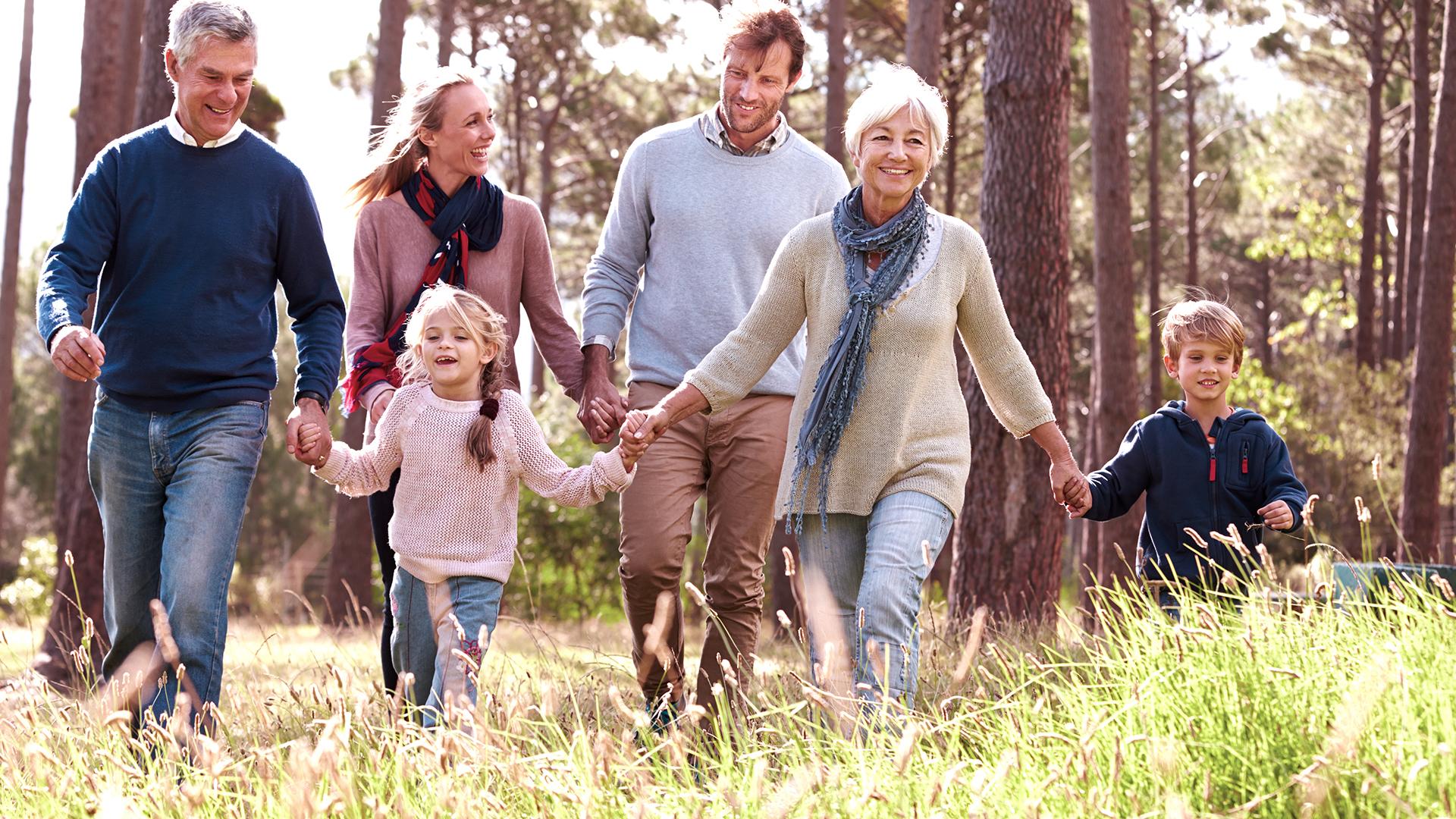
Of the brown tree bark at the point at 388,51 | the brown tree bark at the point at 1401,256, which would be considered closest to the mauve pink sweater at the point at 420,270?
the brown tree bark at the point at 388,51

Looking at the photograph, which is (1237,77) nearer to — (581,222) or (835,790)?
(581,222)

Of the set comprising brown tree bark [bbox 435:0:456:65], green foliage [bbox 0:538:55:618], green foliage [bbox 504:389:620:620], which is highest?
brown tree bark [bbox 435:0:456:65]

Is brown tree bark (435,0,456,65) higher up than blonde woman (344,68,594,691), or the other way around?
brown tree bark (435,0,456,65)

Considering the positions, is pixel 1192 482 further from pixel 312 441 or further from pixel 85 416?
pixel 85 416

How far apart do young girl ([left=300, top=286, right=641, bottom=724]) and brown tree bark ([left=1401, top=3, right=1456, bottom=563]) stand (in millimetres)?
9477

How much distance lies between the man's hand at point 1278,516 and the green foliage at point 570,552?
13.6 meters

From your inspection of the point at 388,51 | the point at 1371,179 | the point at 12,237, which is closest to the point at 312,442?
the point at 388,51

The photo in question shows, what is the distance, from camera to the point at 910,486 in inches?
162

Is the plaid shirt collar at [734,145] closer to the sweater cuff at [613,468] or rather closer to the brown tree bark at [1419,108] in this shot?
the sweater cuff at [613,468]

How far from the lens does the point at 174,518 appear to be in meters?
4.25

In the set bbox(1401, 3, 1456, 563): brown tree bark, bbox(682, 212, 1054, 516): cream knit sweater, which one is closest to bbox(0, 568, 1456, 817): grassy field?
bbox(682, 212, 1054, 516): cream knit sweater

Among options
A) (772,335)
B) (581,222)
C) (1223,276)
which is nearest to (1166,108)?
(1223,276)

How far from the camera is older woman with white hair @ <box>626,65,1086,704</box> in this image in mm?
4137

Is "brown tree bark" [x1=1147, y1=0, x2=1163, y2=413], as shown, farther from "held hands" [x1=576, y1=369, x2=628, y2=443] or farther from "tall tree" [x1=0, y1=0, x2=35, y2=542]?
"held hands" [x1=576, y1=369, x2=628, y2=443]
